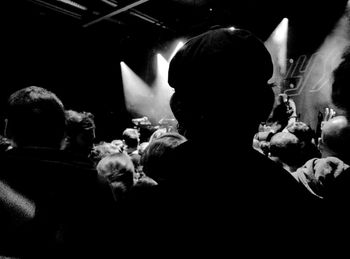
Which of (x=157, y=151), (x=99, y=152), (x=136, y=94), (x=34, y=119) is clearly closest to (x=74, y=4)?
(x=136, y=94)

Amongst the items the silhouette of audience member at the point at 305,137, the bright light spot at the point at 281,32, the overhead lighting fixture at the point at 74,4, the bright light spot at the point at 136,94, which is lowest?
the bright light spot at the point at 136,94

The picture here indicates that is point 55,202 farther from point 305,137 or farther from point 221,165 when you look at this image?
point 305,137

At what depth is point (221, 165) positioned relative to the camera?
2.15 ft

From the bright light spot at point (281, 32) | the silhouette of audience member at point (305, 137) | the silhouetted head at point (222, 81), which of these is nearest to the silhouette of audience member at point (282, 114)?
the silhouette of audience member at point (305, 137)

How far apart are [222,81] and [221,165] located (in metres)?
0.22

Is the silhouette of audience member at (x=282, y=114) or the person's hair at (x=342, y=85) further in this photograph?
the silhouette of audience member at (x=282, y=114)

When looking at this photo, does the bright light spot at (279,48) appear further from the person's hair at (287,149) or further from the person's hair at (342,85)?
the person's hair at (342,85)

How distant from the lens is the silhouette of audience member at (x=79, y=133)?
8.96 feet

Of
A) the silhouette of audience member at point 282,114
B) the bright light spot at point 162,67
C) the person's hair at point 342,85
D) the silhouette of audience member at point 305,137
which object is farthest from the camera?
the bright light spot at point 162,67

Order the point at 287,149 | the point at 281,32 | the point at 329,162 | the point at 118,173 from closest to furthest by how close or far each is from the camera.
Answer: the point at 329,162, the point at 118,173, the point at 287,149, the point at 281,32

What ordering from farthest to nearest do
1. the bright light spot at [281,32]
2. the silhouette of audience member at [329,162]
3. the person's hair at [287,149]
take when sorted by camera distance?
the bright light spot at [281,32]
the person's hair at [287,149]
the silhouette of audience member at [329,162]

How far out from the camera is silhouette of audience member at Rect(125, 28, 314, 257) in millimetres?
622

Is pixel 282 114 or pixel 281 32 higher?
pixel 281 32

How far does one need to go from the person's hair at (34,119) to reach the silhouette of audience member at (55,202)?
23 centimetres
